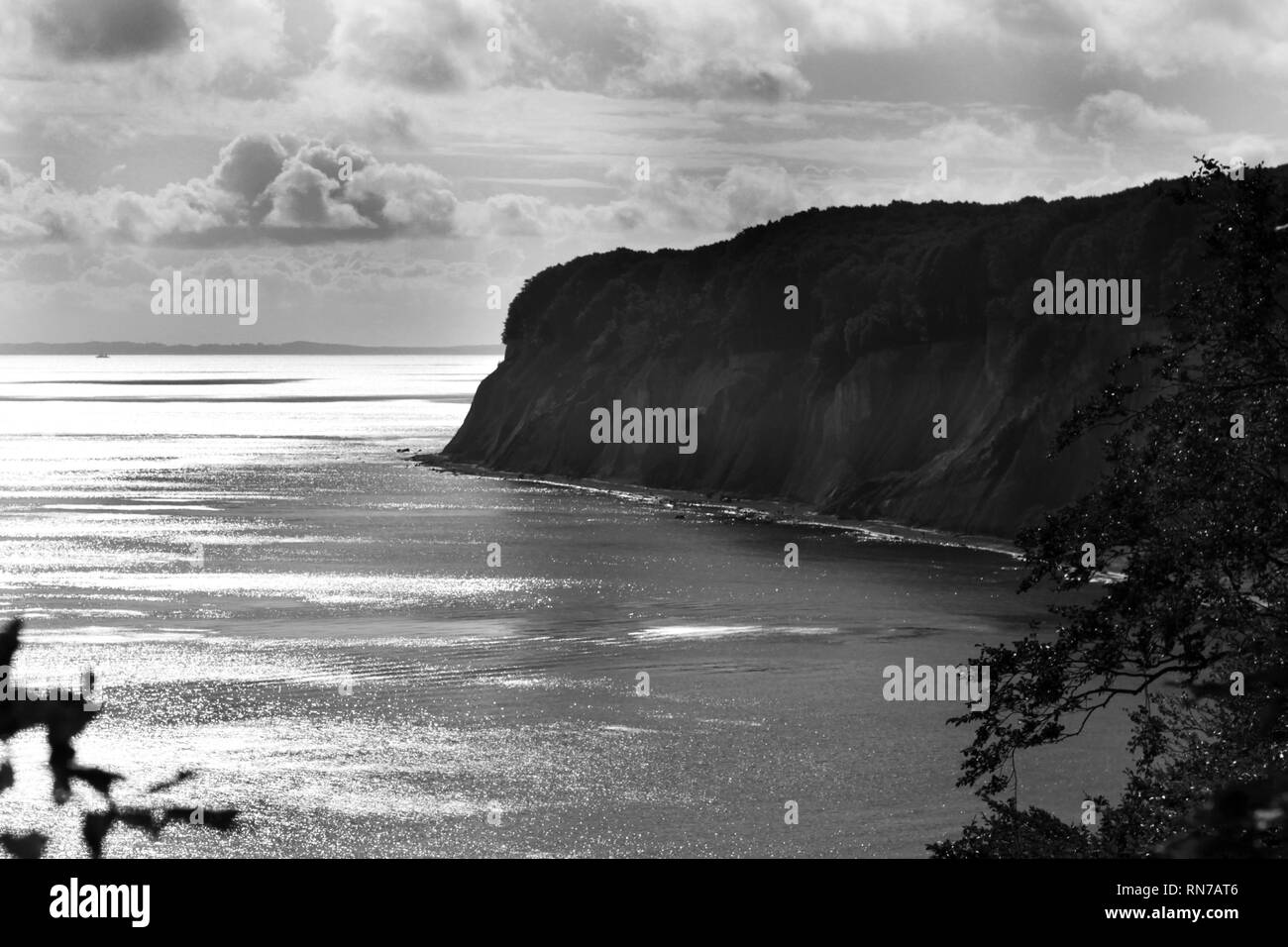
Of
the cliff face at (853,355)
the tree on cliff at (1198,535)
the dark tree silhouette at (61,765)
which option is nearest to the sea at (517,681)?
the dark tree silhouette at (61,765)

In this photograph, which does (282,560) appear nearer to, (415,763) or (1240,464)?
(415,763)

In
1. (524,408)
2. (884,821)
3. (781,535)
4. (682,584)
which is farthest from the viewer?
(524,408)

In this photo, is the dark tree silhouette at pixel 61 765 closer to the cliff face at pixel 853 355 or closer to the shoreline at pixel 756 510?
the cliff face at pixel 853 355

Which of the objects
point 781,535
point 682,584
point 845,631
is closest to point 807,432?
point 781,535

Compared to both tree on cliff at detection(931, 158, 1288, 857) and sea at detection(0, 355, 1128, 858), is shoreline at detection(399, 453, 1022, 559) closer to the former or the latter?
sea at detection(0, 355, 1128, 858)

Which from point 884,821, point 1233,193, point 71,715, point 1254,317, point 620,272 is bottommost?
point 884,821

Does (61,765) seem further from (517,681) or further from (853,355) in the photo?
(853,355)

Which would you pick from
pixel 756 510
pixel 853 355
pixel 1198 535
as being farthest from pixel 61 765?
pixel 853 355
